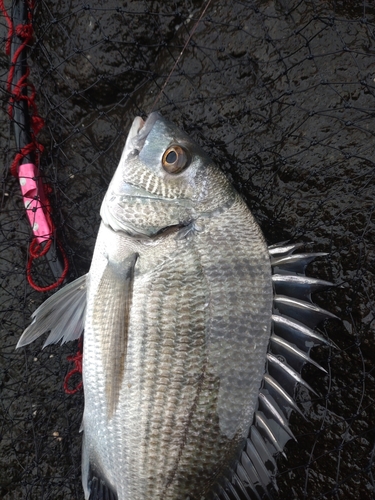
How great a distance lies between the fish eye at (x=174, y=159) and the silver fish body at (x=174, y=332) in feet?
0.09

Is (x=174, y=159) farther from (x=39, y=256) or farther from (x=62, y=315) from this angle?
(x=39, y=256)

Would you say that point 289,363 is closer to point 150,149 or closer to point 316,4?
point 150,149

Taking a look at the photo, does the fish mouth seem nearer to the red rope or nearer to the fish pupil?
the fish pupil

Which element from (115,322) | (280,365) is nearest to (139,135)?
(115,322)

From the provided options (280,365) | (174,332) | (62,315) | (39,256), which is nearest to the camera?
(174,332)

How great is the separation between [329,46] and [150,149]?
3.97 ft

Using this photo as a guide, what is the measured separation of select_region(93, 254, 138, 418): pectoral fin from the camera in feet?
5.48

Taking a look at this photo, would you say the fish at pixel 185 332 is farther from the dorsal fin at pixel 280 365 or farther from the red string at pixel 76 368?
the red string at pixel 76 368

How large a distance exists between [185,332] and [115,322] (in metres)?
0.29

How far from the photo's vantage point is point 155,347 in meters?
1.62

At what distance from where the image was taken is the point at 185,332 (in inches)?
63.8

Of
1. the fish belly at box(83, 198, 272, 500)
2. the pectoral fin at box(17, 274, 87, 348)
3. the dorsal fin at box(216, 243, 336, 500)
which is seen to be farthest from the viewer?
the pectoral fin at box(17, 274, 87, 348)

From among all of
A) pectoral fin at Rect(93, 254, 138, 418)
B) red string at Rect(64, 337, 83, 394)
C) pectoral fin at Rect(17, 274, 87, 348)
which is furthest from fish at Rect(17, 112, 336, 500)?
red string at Rect(64, 337, 83, 394)

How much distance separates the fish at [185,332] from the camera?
1.63m
